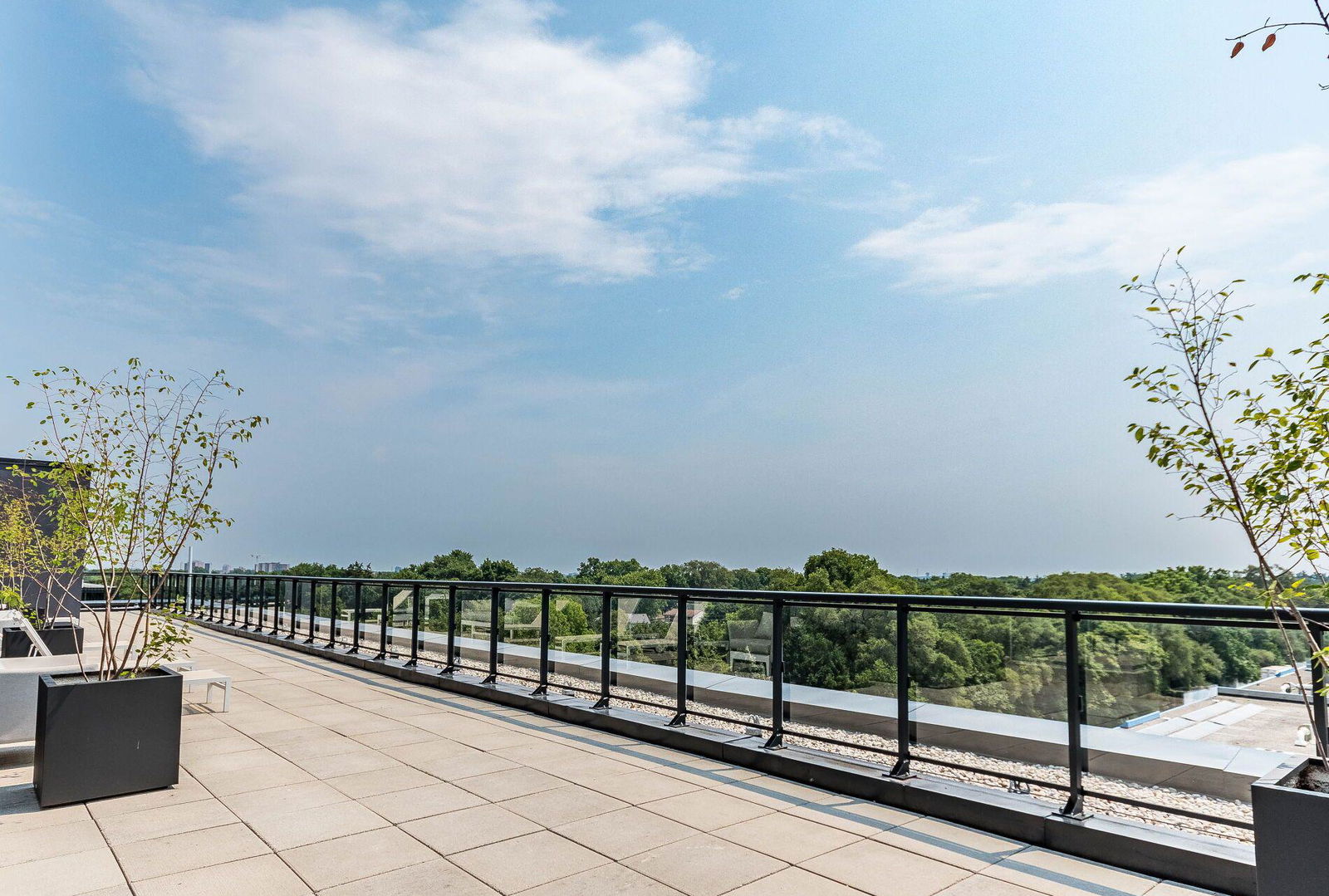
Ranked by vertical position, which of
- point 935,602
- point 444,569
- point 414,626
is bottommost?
point 444,569

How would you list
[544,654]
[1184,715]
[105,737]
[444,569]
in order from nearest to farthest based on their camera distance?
[1184,715] < [105,737] < [544,654] < [444,569]

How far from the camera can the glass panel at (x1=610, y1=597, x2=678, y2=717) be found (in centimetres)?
630

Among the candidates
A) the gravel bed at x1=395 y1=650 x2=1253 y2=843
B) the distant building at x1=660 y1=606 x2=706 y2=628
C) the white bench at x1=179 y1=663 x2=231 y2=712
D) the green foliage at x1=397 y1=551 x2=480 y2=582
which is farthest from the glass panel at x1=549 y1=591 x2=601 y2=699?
the green foliage at x1=397 y1=551 x2=480 y2=582

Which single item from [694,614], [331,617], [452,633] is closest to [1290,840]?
[694,614]

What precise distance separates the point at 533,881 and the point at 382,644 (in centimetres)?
754

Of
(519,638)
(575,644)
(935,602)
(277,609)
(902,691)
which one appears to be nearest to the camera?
(935,602)

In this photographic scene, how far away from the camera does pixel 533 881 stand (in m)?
3.43

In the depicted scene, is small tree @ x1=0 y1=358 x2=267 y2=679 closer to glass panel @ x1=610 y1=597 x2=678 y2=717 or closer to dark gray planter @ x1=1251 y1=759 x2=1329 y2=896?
glass panel @ x1=610 y1=597 x2=678 y2=717

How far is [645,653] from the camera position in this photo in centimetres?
653

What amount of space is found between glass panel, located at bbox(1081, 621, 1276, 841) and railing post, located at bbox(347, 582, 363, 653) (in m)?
9.36

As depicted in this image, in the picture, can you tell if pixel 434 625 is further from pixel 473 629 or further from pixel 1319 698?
pixel 1319 698

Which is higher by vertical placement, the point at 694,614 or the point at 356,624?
the point at 694,614

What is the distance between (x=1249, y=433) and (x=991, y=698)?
222 centimetres

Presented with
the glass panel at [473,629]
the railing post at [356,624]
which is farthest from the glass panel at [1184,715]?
the railing post at [356,624]
